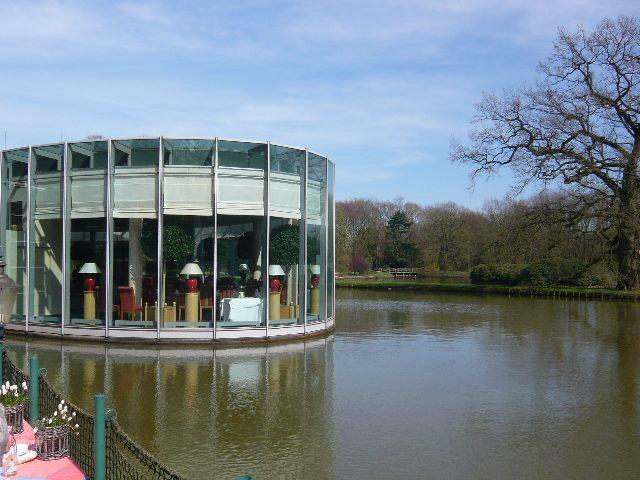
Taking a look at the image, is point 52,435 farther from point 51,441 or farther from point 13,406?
point 13,406

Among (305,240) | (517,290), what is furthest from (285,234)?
(517,290)

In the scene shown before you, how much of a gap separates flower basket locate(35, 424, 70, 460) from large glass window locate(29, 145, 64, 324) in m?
10.4

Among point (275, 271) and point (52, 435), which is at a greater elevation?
point (275, 271)

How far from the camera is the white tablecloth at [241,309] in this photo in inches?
619

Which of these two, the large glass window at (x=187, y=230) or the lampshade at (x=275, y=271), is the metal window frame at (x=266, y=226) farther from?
the large glass window at (x=187, y=230)

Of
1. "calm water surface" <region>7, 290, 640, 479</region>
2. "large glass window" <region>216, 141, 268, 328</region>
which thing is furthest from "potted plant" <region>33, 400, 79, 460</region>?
"large glass window" <region>216, 141, 268, 328</region>

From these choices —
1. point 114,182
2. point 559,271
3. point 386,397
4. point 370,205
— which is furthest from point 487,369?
point 370,205

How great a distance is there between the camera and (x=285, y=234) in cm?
1644

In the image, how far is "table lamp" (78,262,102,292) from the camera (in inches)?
629

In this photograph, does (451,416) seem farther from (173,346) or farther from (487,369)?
(173,346)

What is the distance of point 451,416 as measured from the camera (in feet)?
29.2

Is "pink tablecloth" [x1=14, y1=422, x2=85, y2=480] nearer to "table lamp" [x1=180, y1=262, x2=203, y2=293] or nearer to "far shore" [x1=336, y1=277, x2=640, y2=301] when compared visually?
"table lamp" [x1=180, y1=262, x2=203, y2=293]

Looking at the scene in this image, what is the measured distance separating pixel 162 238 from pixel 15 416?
8.64m

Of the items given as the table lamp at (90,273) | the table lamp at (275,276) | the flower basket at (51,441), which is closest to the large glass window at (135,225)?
the table lamp at (90,273)
